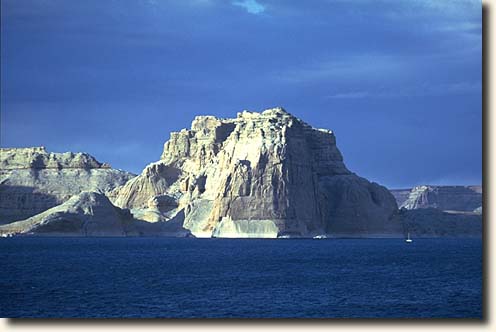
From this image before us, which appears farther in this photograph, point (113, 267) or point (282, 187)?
point (282, 187)

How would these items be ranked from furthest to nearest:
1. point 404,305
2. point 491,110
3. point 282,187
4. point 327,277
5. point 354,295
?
point 282,187
point 327,277
point 354,295
point 404,305
point 491,110

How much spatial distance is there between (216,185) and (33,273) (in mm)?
109833

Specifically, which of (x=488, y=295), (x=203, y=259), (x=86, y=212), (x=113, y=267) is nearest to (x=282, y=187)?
(x=86, y=212)

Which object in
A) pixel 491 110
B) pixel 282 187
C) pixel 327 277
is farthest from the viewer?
pixel 282 187

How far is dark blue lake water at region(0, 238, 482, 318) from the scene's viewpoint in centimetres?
5759

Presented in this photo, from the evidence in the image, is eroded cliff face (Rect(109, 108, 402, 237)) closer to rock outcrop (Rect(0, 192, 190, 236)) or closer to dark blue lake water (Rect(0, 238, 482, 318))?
rock outcrop (Rect(0, 192, 190, 236))

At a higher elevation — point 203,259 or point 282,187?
point 282,187

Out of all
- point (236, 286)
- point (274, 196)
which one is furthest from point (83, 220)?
point (236, 286)

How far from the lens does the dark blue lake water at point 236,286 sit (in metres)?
57.6

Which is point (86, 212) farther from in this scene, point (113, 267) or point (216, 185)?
point (113, 267)

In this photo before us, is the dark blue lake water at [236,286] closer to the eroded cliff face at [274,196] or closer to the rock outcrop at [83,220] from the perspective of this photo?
the eroded cliff face at [274,196]

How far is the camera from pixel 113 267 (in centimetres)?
9262

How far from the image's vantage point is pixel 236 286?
73.1 meters

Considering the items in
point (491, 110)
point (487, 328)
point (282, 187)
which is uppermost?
point (282, 187)
